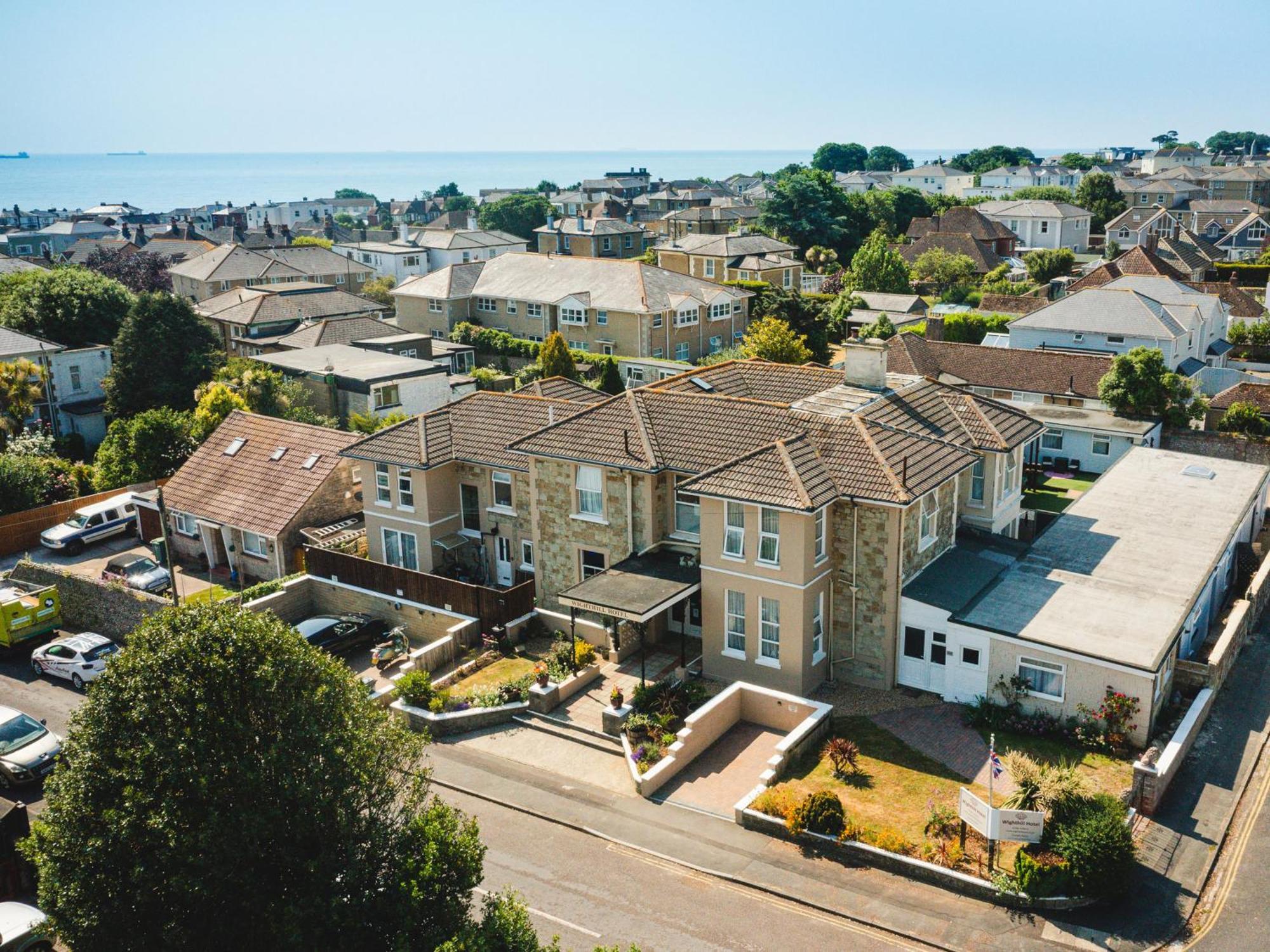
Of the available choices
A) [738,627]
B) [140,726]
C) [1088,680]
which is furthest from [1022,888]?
[140,726]

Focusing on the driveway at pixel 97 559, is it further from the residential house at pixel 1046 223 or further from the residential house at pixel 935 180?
the residential house at pixel 935 180

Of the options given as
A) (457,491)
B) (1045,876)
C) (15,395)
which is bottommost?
(1045,876)

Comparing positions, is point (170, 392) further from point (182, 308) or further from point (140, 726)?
point (140, 726)

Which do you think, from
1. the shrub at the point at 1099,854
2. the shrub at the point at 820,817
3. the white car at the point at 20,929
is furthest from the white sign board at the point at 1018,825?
the white car at the point at 20,929

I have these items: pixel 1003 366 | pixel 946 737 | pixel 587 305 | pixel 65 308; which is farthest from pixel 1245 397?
pixel 65 308

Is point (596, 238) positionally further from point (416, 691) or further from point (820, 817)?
point (820, 817)
